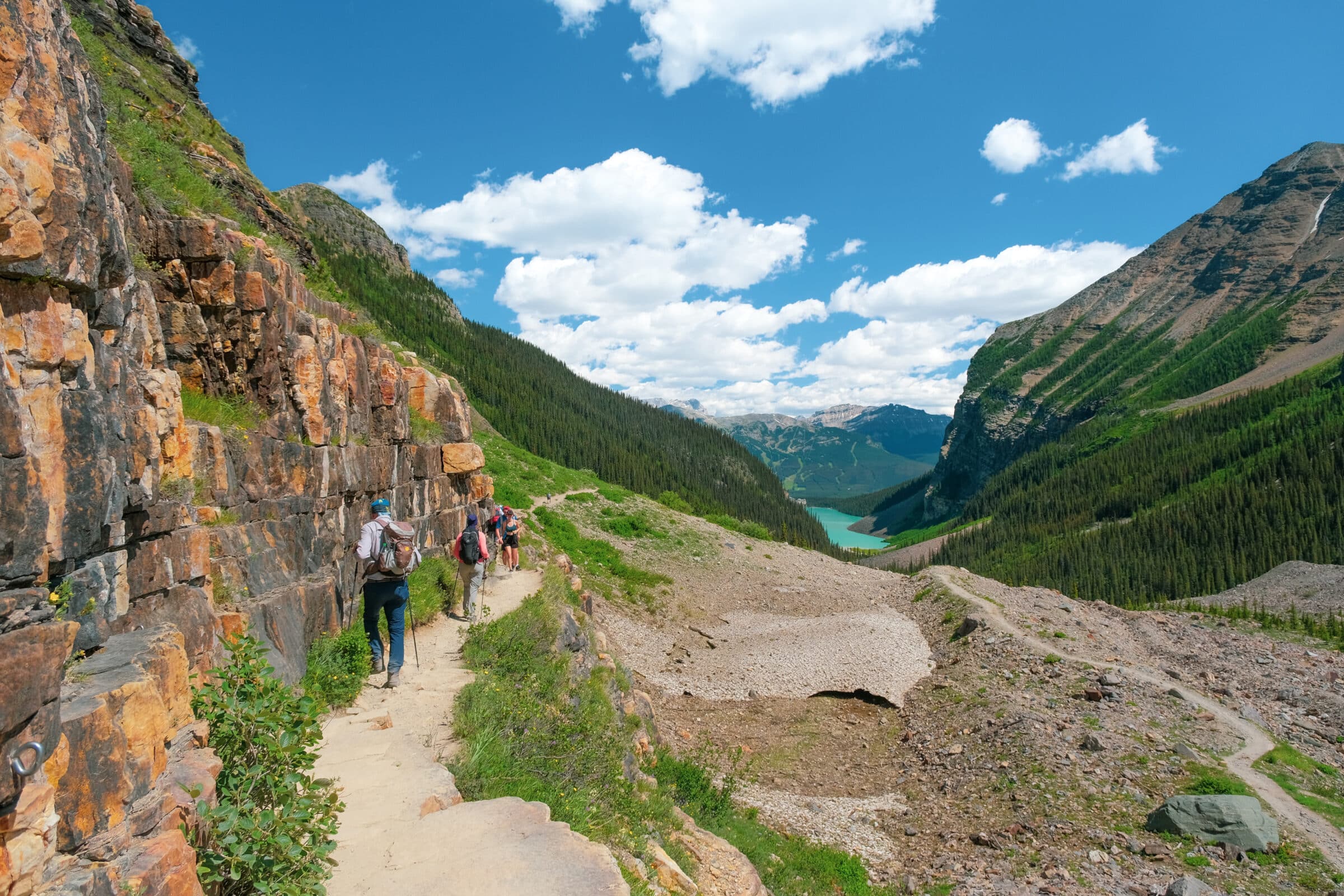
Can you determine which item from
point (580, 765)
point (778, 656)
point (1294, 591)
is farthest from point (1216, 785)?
point (1294, 591)

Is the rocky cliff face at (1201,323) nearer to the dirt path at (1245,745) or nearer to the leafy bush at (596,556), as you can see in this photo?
the dirt path at (1245,745)

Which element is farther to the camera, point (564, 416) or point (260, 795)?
point (564, 416)

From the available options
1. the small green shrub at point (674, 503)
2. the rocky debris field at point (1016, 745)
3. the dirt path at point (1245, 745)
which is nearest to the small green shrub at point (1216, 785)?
the rocky debris field at point (1016, 745)

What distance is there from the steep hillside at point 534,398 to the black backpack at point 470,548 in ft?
144

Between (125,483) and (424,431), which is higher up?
(424,431)

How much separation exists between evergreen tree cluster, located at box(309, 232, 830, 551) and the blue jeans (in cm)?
4975

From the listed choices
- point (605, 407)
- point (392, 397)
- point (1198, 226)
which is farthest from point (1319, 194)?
point (392, 397)

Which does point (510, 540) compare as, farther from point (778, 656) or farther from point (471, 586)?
point (778, 656)

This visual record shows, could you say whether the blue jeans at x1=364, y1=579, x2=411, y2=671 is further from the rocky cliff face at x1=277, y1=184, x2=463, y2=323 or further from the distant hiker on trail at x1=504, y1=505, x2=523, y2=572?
the rocky cliff face at x1=277, y1=184, x2=463, y2=323

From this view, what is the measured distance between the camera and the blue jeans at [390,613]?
862cm

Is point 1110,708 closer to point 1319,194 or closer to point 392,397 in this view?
point 392,397

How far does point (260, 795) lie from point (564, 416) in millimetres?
74506

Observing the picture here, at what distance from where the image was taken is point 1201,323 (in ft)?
534

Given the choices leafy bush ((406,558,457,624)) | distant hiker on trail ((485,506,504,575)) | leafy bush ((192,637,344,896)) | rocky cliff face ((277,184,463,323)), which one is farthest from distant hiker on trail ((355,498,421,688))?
rocky cliff face ((277,184,463,323))
